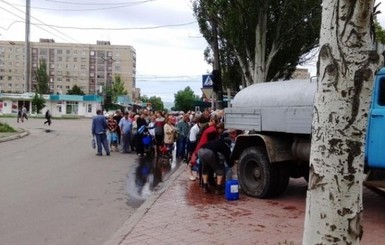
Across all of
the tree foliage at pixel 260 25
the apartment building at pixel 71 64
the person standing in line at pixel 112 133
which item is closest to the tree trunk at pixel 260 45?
the tree foliage at pixel 260 25

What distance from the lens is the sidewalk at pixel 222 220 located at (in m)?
6.26

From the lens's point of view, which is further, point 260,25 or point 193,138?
point 260,25

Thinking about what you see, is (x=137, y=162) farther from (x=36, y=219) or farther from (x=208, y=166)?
(x=36, y=219)

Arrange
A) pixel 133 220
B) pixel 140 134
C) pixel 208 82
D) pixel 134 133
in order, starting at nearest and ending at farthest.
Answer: pixel 133 220 → pixel 208 82 → pixel 140 134 → pixel 134 133

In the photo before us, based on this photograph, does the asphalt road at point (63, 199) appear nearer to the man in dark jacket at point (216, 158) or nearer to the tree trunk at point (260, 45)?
the man in dark jacket at point (216, 158)

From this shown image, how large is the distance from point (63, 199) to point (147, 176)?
3.93 metres

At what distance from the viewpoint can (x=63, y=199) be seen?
29.1ft

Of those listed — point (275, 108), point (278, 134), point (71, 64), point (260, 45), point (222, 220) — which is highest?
point (71, 64)

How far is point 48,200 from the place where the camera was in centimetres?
872

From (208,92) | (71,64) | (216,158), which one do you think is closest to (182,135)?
(208,92)

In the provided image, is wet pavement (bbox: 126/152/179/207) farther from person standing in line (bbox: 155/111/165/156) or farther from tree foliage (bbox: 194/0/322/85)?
tree foliage (bbox: 194/0/322/85)

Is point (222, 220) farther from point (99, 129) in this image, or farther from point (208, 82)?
Result: point (99, 129)

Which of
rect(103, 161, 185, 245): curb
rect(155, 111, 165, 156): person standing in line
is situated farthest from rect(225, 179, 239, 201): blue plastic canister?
rect(155, 111, 165, 156): person standing in line

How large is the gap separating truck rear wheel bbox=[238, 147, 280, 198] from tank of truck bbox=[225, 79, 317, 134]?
520 millimetres
